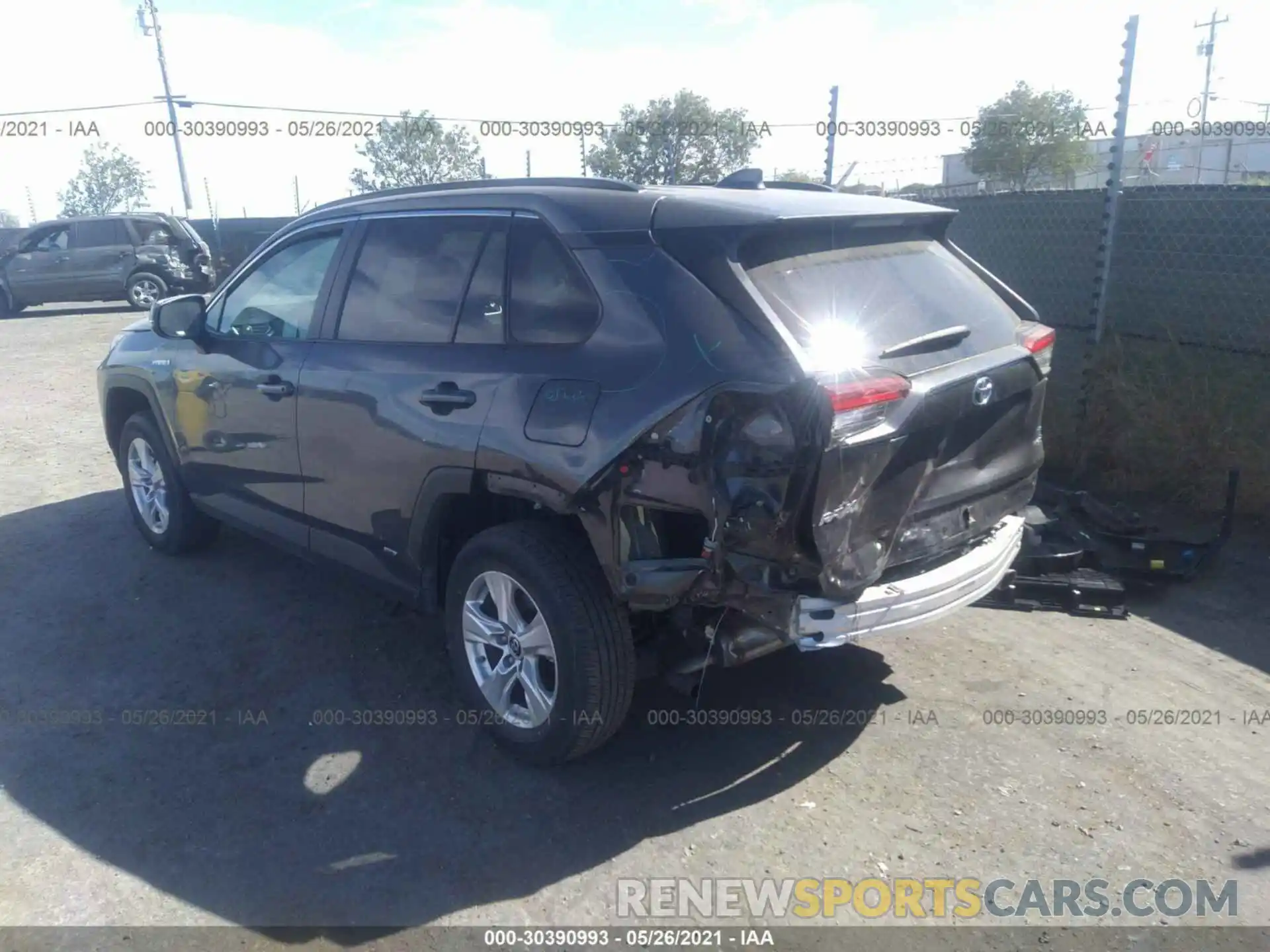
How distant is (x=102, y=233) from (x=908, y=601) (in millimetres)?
Answer: 19280

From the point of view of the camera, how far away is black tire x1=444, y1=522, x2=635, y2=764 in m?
3.29

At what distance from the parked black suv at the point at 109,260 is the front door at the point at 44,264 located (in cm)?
1

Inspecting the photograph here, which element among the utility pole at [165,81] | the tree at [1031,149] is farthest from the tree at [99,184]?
the tree at [1031,149]

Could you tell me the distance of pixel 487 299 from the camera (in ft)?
12.0

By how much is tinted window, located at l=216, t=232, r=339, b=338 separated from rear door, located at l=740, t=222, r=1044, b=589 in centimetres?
216

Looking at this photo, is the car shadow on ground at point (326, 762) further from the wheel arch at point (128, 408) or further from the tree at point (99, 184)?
Answer: the tree at point (99, 184)

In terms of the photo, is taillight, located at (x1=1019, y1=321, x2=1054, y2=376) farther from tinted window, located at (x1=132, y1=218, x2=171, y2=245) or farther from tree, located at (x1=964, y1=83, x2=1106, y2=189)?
tinted window, located at (x1=132, y1=218, x2=171, y2=245)

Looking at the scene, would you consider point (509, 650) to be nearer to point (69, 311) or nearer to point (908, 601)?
point (908, 601)

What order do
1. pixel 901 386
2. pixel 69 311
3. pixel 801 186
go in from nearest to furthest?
pixel 901 386
pixel 801 186
pixel 69 311

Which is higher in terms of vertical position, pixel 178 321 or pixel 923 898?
pixel 178 321

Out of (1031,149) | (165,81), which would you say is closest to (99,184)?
(165,81)

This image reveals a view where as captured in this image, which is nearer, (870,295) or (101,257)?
(870,295)

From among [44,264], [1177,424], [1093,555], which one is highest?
[44,264]

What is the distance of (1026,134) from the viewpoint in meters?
17.7
